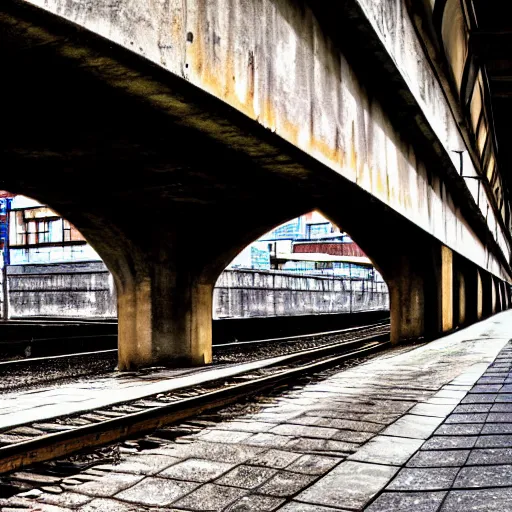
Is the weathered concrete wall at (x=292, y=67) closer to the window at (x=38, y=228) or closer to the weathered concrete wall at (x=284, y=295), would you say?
the weathered concrete wall at (x=284, y=295)

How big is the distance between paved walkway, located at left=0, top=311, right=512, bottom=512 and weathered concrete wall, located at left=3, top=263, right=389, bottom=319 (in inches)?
604

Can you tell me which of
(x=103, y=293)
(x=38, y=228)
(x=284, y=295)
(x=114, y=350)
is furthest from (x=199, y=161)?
(x=38, y=228)

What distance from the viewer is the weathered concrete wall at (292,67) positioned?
129 inches

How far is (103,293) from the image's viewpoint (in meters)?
22.2

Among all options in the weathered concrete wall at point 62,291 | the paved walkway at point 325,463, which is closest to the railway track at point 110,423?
the paved walkway at point 325,463

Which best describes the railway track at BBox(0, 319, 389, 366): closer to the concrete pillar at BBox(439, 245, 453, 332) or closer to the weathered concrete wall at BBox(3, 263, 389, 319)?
the weathered concrete wall at BBox(3, 263, 389, 319)

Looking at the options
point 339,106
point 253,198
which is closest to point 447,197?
point 253,198

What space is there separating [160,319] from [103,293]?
468 inches

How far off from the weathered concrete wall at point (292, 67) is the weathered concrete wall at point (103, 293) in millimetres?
12674

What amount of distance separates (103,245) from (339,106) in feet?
18.3

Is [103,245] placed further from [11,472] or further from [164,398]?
[11,472]

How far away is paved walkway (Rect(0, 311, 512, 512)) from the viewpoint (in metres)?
3.24

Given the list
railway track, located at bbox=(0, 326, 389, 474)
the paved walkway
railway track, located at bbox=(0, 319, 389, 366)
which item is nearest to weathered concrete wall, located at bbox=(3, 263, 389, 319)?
railway track, located at bbox=(0, 319, 389, 366)

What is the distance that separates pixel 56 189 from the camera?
8711mm
